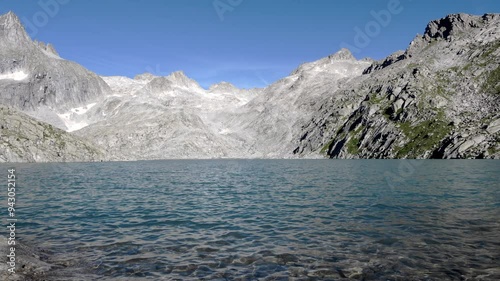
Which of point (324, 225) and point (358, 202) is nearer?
point (324, 225)

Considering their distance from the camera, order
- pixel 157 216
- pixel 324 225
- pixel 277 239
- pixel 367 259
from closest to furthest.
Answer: pixel 367 259 → pixel 277 239 → pixel 324 225 → pixel 157 216

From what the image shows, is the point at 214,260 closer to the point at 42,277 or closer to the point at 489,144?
the point at 42,277

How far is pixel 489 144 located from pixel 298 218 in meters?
188

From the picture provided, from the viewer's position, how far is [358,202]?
43500 mm

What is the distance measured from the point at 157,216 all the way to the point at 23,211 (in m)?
16.1

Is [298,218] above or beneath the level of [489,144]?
beneath

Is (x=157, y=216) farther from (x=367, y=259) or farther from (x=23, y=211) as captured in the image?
(x=367, y=259)

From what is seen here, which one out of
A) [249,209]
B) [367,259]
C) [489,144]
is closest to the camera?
[367,259]

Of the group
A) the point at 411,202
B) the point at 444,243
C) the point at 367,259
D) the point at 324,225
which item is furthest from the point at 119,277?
the point at 411,202

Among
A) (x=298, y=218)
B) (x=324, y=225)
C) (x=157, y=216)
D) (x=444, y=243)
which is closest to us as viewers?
(x=444, y=243)

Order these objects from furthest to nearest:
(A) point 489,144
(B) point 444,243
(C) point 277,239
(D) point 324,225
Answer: (A) point 489,144 < (D) point 324,225 < (C) point 277,239 < (B) point 444,243

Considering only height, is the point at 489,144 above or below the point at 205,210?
above

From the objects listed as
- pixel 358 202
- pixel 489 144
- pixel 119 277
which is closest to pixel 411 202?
pixel 358 202

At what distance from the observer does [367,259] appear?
70.4 ft
